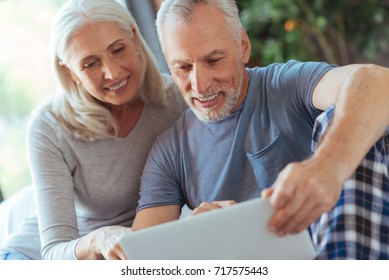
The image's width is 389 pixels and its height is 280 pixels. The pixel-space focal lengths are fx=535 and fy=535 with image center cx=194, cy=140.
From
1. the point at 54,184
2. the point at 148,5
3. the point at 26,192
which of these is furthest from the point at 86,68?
the point at 148,5

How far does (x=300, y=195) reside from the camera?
0.96 metres

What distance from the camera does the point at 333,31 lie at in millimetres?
3707

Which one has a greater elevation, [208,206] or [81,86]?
[81,86]

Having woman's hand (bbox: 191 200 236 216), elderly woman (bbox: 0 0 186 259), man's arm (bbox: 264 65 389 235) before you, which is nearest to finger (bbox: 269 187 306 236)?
man's arm (bbox: 264 65 389 235)

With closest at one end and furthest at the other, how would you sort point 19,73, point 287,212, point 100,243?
point 287,212 < point 100,243 < point 19,73

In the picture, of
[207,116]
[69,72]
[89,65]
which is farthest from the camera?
[69,72]

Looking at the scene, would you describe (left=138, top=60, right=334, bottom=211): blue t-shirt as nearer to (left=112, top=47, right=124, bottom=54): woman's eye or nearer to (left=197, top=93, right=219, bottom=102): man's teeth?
(left=197, top=93, right=219, bottom=102): man's teeth

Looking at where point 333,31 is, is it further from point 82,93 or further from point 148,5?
point 82,93

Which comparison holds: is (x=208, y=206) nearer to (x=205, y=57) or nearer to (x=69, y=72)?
(x=205, y=57)

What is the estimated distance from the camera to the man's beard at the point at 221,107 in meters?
1.52

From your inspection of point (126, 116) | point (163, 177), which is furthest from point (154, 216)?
point (126, 116)

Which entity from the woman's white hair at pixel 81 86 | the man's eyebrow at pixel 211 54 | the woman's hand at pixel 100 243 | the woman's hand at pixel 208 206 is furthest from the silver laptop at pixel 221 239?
the woman's white hair at pixel 81 86

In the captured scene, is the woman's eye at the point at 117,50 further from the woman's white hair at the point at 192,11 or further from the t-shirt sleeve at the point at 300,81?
the t-shirt sleeve at the point at 300,81

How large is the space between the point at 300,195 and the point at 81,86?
1.07 metres
